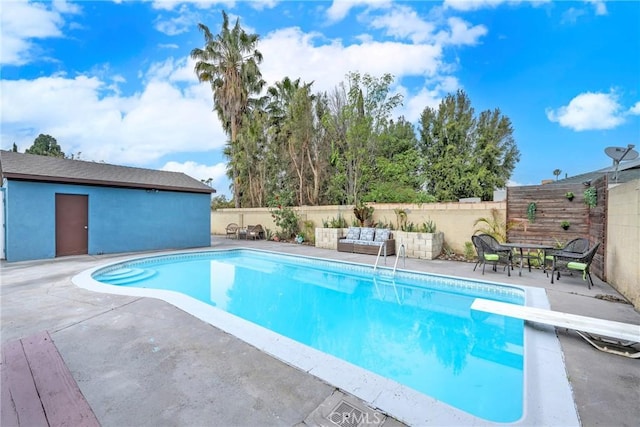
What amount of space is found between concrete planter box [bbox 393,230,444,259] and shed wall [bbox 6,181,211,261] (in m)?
8.57

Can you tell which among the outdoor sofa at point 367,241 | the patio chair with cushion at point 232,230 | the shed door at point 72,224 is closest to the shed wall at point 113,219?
the shed door at point 72,224

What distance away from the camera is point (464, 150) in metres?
19.9

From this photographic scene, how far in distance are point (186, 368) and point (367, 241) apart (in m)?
8.34

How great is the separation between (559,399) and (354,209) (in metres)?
9.62

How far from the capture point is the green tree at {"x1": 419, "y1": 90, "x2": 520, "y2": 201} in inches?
744

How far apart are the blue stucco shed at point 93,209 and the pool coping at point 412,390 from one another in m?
8.56

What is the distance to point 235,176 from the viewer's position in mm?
18547

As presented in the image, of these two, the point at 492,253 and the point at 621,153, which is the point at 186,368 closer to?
the point at 492,253

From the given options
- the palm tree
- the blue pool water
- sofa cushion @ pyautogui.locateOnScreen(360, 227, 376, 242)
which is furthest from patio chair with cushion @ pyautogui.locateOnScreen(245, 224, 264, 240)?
sofa cushion @ pyautogui.locateOnScreen(360, 227, 376, 242)

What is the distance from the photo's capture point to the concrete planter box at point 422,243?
9.31m

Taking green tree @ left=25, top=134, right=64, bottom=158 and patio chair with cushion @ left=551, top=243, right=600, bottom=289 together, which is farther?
green tree @ left=25, top=134, right=64, bottom=158

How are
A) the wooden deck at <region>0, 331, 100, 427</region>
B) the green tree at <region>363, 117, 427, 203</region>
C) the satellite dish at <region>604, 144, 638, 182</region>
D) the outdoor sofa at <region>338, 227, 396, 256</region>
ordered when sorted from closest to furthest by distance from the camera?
the wooden deck at <region>0, 331, 100, 427</region> → the satellite dish at <region>604, 144, 638, 182</region> → the outdoor sofa at <region>338, 227, 396, 256</region> → the green tree at <region>363, 117, 427, 203</region>

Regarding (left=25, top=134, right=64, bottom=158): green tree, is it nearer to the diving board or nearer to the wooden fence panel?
the wooden fence panel

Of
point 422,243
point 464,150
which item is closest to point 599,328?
point 422,243
